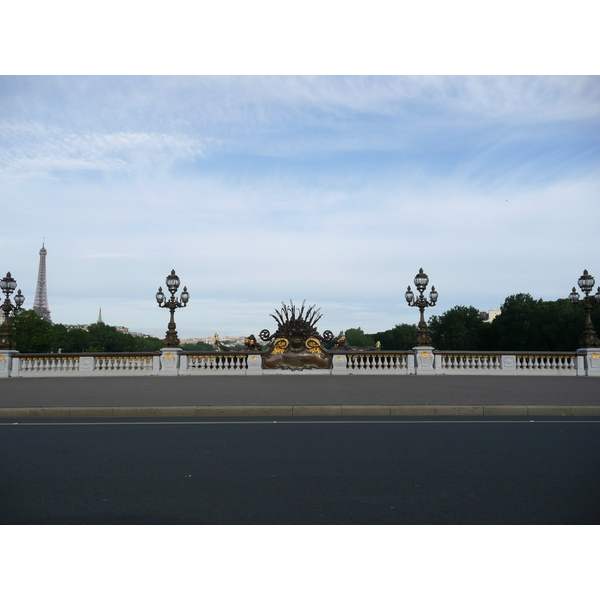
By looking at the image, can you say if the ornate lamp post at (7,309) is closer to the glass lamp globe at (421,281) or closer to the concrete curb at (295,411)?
the concrete curb at (295,411)

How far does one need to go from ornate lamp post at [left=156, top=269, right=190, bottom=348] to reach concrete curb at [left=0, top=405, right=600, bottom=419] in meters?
11.8

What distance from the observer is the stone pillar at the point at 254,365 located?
22469mm

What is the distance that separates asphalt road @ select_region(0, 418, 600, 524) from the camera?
4.52m

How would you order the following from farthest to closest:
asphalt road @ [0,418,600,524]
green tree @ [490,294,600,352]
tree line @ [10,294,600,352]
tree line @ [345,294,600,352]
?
1. tree line @ [10,294,600,352]
2. tree line @ [345,294,600,352]
3. green tree @ [490,294,600,352]
4. asphalt road @ [0,418,600,524]

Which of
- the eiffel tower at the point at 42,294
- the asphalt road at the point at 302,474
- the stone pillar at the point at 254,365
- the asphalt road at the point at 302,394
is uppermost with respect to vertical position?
the eiffel tower at the point at 42,294

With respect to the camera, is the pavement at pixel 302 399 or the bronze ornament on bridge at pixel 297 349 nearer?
the pavement at pixel 302 399

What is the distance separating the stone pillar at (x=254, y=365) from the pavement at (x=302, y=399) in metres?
5.01

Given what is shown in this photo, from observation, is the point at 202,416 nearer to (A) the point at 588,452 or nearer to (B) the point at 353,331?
(A) the point at 588,452

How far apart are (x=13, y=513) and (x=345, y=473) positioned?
3.54 metres

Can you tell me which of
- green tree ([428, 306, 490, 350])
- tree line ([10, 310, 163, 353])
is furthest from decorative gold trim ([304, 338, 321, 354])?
green tree ([428, 306, 490, 350])

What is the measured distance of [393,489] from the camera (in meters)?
5.28

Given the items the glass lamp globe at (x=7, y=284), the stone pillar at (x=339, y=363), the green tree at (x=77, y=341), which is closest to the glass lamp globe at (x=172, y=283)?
the glass lamp globe at (x=7, y=284)

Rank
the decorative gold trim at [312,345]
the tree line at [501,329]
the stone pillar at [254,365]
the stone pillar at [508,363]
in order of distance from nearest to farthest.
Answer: the stone pillar at [508,363], the stone pillar at [254,365], the decorative gold trim at [312,345], the tree line at [501,329]

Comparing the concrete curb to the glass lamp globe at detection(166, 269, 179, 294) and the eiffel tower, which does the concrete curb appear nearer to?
the glass lamp globe at detection(166, 269, 179, 294)
